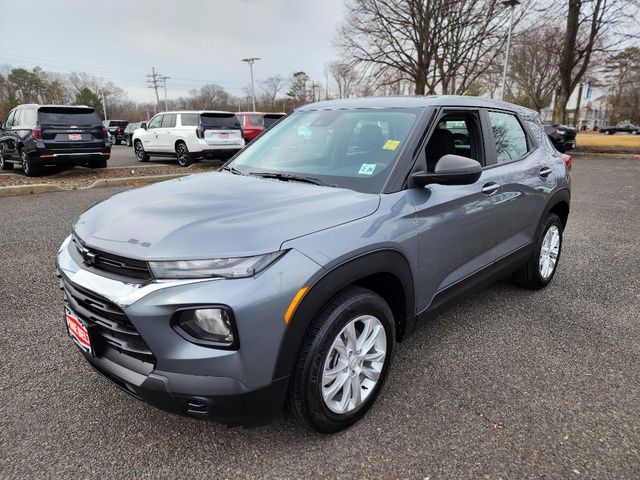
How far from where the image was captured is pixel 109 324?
6.17 ft

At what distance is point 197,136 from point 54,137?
12.8 ft

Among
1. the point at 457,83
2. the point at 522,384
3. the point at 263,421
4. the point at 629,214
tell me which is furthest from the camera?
the point at 457,83

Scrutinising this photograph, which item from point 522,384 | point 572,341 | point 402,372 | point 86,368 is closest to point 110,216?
point 86,368

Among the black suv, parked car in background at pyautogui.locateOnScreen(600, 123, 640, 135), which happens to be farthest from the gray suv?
parked car in background at pyautogui.locateOnScreen(600, 123, 640, 135)

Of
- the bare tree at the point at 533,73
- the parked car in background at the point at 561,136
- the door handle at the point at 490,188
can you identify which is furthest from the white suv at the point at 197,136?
the bare tree at the point at 533,73

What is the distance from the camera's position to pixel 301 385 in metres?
1.95

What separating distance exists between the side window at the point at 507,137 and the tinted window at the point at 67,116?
33.3 feet

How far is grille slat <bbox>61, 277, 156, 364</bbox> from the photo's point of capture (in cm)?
181

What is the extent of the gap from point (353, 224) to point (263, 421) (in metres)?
0.97

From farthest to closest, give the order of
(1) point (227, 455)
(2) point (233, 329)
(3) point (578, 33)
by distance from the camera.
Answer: (3) point (578, 33) → (1) point (227, 455) → (2) point (233, 329)

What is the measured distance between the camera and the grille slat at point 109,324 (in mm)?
1809

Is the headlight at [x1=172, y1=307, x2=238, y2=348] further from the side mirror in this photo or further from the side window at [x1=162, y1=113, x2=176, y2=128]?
the side window at [x1=162, y1=113, x2=176, y2=128]

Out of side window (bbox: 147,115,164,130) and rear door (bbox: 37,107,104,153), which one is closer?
rear door (bbox: 37,107,104,153)

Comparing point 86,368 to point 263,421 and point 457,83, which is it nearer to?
point 263,421
